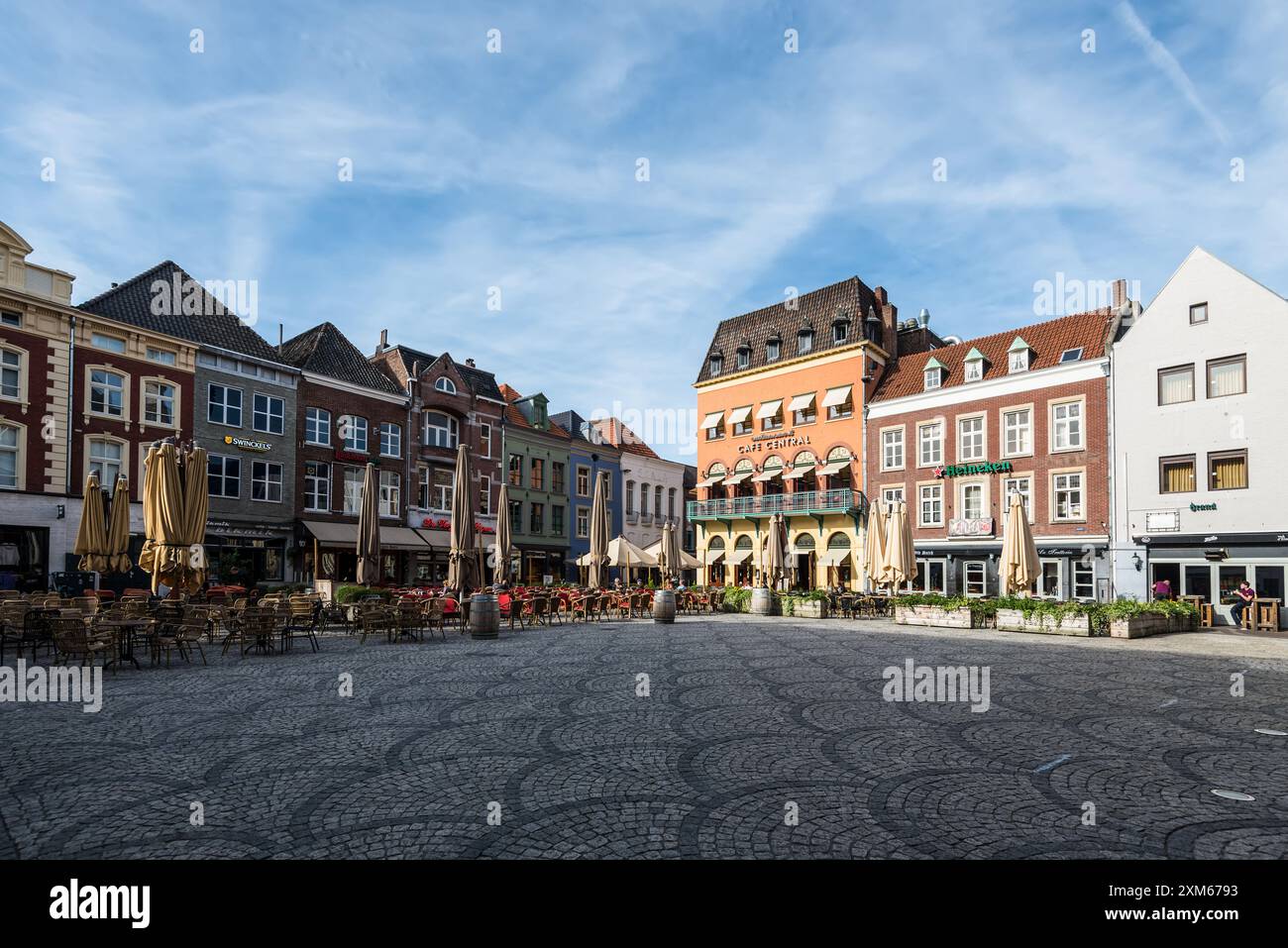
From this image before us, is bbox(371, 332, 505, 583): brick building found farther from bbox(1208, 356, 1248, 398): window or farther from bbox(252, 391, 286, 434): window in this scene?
bbox(1208, 356, 1248, 398): window

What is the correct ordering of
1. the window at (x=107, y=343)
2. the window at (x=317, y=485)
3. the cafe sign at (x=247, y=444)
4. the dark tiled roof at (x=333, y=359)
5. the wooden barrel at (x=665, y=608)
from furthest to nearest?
the dark tiled roof at (x=333, y=359) → the window at (x=317, y=485) → the cafe sign at (x=247, y=444) → the window at (x=107, y=343) → the wooden barrel at (x=665, y=608)

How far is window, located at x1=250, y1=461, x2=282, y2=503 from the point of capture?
102ft

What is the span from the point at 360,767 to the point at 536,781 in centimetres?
158

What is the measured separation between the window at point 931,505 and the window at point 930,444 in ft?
3.79

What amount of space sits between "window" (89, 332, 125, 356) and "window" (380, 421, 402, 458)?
37.6 feet

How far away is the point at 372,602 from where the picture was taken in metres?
16.8

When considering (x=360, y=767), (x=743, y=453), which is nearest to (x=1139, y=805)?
(x=360, y=767)

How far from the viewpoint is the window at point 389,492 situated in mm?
36969

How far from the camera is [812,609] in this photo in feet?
85.4

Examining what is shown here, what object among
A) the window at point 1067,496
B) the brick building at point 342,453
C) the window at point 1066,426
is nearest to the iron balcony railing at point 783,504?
the window at point 1067,496

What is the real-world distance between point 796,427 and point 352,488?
77.9ft

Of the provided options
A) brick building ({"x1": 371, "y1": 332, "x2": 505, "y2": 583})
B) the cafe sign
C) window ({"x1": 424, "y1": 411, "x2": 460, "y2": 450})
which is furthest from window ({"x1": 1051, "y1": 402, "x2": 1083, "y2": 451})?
the cafe sign

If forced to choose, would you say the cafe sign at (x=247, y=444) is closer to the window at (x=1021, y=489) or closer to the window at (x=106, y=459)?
the window at (x=106, y=459)
